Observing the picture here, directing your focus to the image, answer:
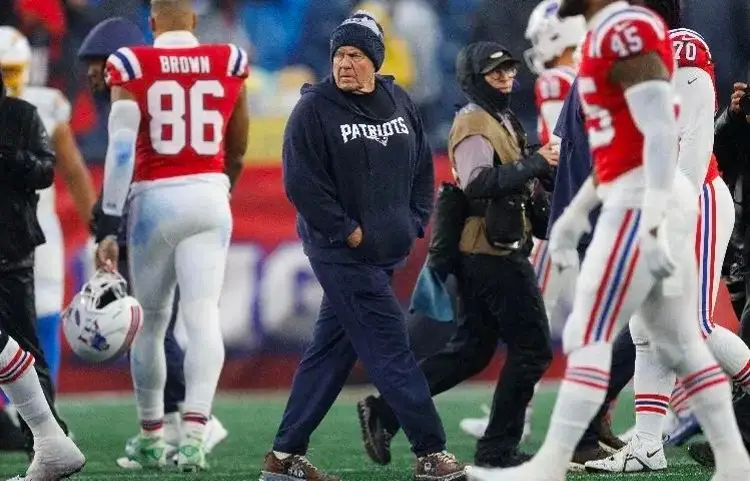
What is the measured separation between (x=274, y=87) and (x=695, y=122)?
7.44 m

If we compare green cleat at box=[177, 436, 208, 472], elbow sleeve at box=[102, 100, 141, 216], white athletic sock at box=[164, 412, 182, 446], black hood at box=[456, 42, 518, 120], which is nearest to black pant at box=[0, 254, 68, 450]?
elbow sleeve at box=[102, 100, 141, 216]

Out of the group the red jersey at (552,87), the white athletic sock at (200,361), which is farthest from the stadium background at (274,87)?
the white athletic sock at (200,361)

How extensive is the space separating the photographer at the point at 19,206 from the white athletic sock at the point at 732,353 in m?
2.87

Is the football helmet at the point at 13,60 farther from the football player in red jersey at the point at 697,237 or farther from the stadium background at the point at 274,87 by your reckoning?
the football player in red jersey at the point at 697,237

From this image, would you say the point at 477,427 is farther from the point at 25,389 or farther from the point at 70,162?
the point at 25,389

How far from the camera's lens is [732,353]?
6492 mm

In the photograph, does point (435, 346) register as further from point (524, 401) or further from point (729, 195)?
point (729, 195)

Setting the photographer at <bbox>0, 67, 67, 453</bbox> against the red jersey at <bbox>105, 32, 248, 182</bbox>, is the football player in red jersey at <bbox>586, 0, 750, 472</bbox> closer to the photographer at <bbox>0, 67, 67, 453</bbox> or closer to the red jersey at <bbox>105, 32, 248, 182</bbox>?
the red jersey at <bbox>105, 32, 248, 182</bbox>

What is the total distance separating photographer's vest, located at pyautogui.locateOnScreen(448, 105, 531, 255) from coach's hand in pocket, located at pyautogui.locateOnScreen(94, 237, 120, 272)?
1557 mm

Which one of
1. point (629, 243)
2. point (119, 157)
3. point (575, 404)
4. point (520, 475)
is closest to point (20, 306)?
point (119, 157)

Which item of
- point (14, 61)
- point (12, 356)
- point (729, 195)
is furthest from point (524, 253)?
point (14, 61)

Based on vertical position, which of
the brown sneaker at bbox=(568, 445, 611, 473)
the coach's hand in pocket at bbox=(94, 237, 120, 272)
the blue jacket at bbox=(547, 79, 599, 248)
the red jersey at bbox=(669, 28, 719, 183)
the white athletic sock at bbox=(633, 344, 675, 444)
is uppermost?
the red jersey at bbox=(669, 28, 719, 183)

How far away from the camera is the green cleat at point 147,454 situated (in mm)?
7703

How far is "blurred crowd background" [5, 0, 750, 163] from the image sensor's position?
43.1ft
